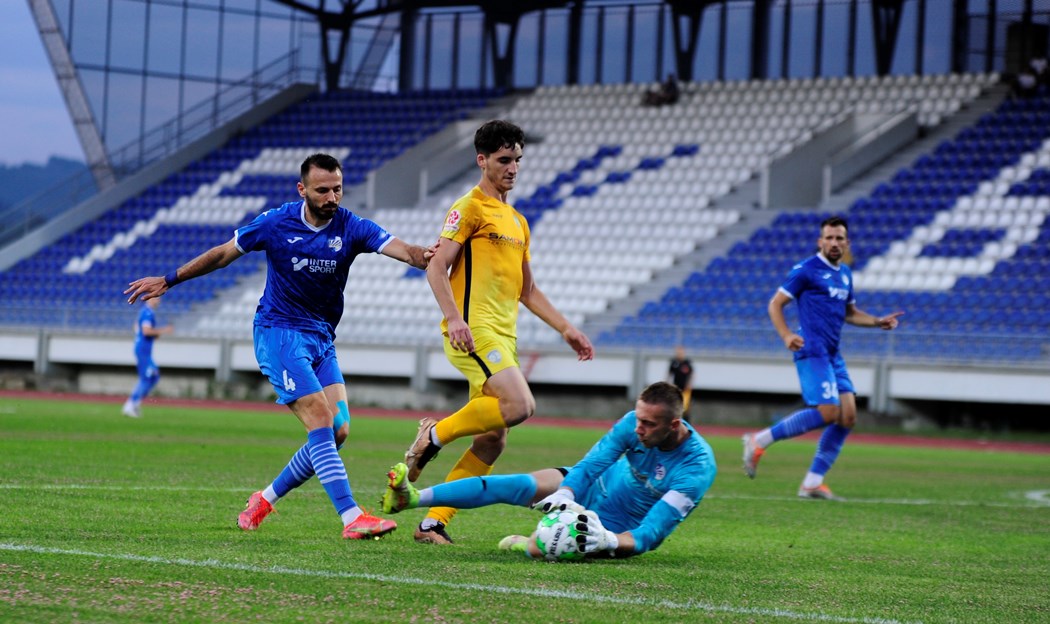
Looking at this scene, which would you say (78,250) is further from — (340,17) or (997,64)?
(997,64)

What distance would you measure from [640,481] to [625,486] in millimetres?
87

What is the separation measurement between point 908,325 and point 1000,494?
14.5m

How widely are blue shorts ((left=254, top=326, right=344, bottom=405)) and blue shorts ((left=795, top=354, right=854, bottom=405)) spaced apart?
18.7ft

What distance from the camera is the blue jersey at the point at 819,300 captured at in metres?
12.7

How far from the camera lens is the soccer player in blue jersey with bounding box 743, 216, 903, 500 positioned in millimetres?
12656

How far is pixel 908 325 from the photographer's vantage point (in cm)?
2775

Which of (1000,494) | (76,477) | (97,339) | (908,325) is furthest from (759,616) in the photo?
(97,339)

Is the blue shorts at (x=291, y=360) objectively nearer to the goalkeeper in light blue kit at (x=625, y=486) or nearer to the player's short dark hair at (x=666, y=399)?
the goalkeeper in light blue kit at (x=625, y=486)

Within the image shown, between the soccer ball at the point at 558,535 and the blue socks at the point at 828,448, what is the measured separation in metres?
6.06

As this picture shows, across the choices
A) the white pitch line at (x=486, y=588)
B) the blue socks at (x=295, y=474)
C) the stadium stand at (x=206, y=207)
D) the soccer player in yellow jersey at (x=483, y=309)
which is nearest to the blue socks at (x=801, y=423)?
the soccer player in yellow jersey at (x=483, y=309)

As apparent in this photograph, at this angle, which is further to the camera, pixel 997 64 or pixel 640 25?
pixel 640 25

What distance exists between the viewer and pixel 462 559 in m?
7.05

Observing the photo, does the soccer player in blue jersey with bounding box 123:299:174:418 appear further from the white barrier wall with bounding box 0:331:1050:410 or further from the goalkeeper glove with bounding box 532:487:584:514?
the goalkeeper glove with bounding box 532:487:584:514

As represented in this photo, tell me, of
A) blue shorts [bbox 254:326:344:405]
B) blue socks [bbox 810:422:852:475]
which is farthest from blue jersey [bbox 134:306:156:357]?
blue shorts [bbox 254:326:344:405]
